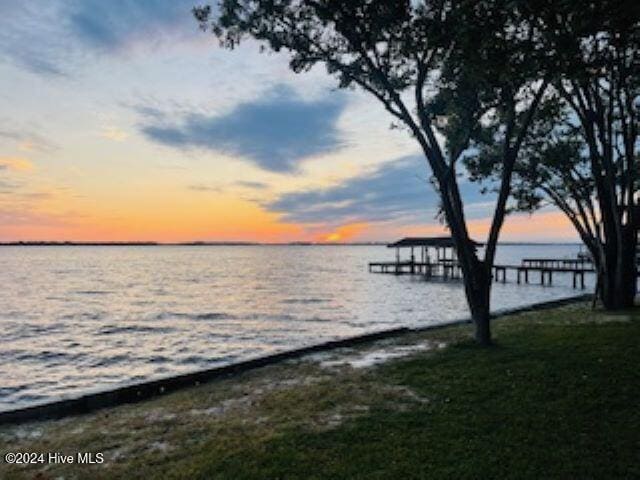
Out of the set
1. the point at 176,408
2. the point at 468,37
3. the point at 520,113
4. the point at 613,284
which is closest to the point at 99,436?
the point at 176,408

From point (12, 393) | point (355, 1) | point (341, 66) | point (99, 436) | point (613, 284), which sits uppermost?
point (355, 1)

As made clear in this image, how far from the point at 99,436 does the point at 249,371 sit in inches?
180

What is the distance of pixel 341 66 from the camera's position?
12867 millimetres

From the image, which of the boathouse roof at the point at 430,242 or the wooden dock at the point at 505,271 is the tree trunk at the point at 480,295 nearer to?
the wooden dock at the point at 505,271

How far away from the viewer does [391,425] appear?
724 cm

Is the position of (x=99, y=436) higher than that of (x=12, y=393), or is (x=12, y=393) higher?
(x=99, y=436)

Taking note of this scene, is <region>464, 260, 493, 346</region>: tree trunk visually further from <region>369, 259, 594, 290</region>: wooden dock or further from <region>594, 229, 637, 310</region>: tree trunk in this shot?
<region>369, 259, 594, 290</region>: wooden dock

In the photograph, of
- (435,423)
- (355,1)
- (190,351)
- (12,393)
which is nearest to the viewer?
(435,423)

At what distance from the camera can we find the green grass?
5.90m

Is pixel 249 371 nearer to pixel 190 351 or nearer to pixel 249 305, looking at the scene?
pixel 190 351

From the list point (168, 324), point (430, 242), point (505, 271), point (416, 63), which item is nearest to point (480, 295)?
point (416, 63)

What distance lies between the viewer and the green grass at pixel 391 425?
5.90 metres

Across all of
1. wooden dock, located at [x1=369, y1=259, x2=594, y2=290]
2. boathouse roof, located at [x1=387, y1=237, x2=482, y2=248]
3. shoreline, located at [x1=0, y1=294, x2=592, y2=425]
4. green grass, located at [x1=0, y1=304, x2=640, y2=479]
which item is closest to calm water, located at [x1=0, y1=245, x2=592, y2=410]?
shoreline, located at [x1=0, y1=294, x2=592, y2=425]

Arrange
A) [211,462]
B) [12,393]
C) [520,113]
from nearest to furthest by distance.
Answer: [211,462], [520,113], [12,393]
